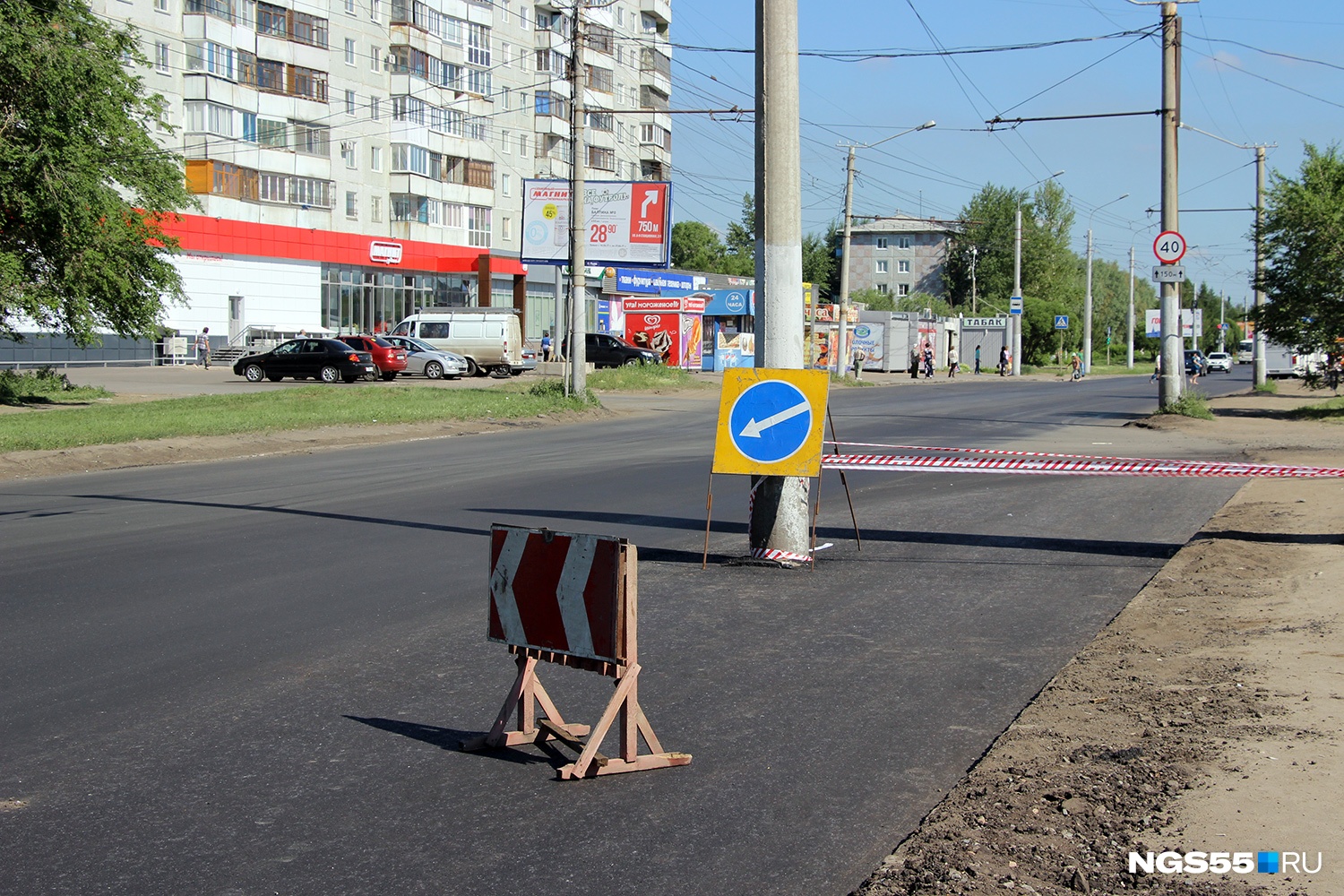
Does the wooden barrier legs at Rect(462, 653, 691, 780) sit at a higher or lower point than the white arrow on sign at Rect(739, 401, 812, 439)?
lower

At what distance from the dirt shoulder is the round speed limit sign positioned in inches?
679

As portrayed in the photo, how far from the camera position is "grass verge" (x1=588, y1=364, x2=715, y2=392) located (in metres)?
41.3

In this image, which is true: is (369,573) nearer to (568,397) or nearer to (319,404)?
(319,404)

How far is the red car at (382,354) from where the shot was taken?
43.0 metres

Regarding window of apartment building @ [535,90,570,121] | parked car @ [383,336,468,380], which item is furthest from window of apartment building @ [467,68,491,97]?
parked car @ [383,336,468,380]

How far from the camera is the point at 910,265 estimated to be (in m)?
144

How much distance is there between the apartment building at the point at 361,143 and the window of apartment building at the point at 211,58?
7 centimetres

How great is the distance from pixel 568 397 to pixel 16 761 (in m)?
24.9

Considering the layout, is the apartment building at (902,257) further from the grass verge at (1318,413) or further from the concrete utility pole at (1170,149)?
the concrete utility pole at (1170,149)

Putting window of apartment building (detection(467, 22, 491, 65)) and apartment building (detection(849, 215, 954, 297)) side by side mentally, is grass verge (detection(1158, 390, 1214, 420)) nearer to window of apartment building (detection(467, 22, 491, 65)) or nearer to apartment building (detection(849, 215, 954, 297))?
window of apartment building (detection(467, 22, 491, 65))

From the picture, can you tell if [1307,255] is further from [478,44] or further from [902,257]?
[902,257]

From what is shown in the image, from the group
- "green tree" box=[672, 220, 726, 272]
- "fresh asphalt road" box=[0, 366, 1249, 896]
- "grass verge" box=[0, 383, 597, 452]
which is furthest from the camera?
"green tree" box=[672, 220, 726, 272]

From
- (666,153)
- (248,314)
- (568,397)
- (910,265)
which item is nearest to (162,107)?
(568,397)
